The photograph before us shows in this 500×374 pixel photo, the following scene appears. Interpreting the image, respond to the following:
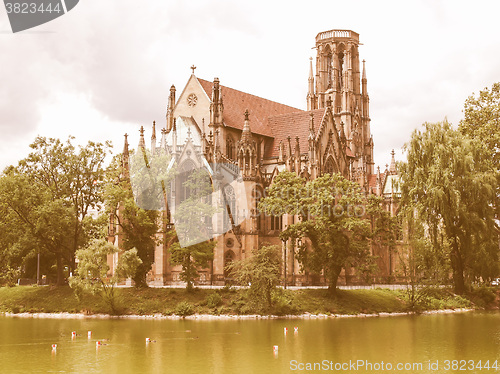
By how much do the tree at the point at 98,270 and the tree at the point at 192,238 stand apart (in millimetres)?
4535

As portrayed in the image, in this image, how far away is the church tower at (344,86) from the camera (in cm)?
10800

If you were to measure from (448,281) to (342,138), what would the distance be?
31.0 meters

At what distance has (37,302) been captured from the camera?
5744cm

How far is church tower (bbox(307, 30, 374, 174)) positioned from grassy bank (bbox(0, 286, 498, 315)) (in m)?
52.5

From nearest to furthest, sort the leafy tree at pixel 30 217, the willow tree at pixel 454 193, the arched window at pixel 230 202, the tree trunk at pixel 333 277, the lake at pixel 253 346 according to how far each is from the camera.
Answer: the lake at pixel 253 346, the willow tree at pixel 454 193, the tree trunk at pixel 333 277, the leafy tree at pixel 30 217, the arched window at pixel 230 202

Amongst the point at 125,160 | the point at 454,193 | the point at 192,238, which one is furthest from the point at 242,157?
the point at 454,193

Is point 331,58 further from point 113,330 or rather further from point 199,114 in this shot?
point 113,330

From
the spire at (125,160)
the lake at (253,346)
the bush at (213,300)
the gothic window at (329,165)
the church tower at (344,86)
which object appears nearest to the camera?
the lake at (253,346)

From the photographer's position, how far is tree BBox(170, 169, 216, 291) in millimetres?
55938

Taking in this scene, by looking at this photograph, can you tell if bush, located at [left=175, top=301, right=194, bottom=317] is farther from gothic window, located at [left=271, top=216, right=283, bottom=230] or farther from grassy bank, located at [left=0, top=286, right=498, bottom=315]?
gothic window, located at [left=271, top=216, right=283, bottom=230]

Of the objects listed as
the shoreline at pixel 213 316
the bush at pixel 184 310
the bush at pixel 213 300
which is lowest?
the shoreline at pixel 213 316

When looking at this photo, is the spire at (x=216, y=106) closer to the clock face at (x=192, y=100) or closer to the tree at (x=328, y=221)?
the clock face at (x=192, y=100)

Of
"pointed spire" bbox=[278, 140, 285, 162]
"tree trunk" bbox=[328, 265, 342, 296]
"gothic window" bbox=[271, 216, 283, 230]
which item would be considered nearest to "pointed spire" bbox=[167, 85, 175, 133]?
"pointed spire" bbox=[278, 140, 285, 162]

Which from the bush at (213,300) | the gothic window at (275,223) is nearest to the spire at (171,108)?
the gothic window at (275,223)
